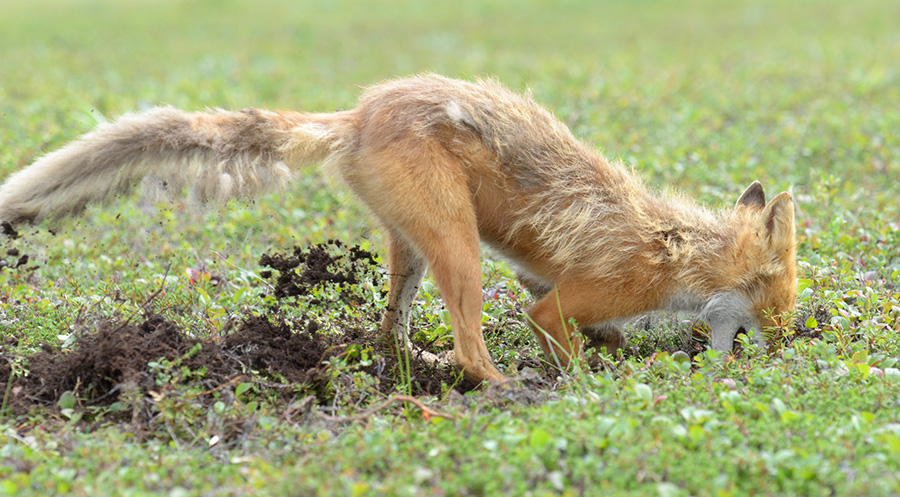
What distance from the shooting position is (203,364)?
4297 millimetres

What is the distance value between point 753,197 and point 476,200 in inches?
74.5

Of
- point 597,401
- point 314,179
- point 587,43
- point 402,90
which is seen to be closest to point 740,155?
point 314,179

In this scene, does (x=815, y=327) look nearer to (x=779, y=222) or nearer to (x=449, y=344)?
(x=779, y=222)

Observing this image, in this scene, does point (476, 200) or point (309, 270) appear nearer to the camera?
point (476, 200)

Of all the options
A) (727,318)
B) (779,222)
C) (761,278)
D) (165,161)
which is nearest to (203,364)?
(165,161)

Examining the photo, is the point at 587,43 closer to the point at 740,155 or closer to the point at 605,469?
the point at 740,155

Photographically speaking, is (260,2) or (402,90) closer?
(402,90)

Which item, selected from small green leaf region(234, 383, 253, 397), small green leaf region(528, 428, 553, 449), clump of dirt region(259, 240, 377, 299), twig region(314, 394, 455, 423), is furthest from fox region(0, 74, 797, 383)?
small green leaf region(528, 428, 553, 449)

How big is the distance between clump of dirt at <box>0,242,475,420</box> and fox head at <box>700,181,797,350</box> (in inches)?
66.3

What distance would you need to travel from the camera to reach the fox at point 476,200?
4.62 m

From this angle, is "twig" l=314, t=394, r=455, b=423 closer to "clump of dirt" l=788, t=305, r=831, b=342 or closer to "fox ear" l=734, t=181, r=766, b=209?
"clump of dirt" l=788, t=305, r=831, b=342

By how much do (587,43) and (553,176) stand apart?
45.3 feet

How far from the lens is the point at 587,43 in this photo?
18031 millimetres

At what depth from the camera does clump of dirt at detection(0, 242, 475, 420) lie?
413 centimetres
